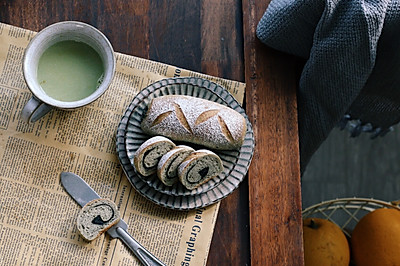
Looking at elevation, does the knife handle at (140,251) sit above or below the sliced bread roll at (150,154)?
below

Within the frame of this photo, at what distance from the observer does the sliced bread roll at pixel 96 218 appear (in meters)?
0.80

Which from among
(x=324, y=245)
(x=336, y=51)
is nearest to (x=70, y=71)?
(x=336, y=51)

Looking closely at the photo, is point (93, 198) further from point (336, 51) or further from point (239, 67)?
point (336, 51)

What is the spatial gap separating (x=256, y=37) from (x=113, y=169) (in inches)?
13.7

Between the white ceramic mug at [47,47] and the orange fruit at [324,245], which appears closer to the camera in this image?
the white ceramic mug at [47,47]

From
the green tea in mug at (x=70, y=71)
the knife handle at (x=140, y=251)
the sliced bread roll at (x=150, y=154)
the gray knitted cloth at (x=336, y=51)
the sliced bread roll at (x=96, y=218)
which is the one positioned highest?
the gray knitted cloth at (x=336, y=51)

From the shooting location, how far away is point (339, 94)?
0.87 metres

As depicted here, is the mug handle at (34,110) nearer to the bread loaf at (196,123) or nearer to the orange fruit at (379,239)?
the bread loaf at (196,123)

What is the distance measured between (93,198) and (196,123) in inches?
8.4

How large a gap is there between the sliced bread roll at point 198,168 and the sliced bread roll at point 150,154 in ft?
0.13

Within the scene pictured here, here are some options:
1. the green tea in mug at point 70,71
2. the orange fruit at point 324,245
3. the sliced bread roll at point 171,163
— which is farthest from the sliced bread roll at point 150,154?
Answer: the orange fruit at point 324,245

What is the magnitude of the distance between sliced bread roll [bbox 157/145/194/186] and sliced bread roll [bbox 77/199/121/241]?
0.32ft

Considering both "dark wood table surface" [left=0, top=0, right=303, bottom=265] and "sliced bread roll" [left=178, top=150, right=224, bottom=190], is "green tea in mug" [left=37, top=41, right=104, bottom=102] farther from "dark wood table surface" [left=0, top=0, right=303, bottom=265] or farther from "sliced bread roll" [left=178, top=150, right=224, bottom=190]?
"sliced bread roll" [left=178, top=150, right=224, bottom=190]

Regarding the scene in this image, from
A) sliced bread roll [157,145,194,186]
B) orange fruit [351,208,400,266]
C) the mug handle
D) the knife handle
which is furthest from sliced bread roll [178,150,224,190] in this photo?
orange fruit [351,208,400,266]
